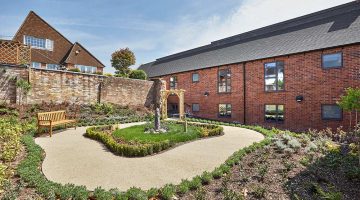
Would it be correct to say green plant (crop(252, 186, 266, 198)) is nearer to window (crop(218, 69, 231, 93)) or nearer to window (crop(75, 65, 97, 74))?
window (crop(218, 69, 231, 93))

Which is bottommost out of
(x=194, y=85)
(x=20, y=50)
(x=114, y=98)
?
(x=114, y=98)

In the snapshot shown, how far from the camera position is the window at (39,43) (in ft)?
91.9

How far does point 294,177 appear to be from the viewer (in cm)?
632

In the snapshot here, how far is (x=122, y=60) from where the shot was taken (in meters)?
37.1

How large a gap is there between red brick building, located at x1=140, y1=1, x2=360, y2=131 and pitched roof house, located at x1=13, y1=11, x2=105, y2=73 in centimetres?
1573

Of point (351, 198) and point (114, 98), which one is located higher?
point (114, 98)

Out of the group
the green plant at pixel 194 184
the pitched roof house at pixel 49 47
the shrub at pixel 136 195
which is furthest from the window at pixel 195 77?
the shrub at pixel 136 195

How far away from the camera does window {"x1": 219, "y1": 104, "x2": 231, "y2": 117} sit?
20.0 meters

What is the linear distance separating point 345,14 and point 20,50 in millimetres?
24480

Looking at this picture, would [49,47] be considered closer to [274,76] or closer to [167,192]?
[274,76]

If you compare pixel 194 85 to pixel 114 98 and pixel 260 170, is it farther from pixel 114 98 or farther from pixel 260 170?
pixel 260 170

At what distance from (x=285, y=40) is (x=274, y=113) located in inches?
244

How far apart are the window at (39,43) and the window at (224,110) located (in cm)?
2461

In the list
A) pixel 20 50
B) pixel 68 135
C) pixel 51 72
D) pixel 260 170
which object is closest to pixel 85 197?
pixel 260 170
